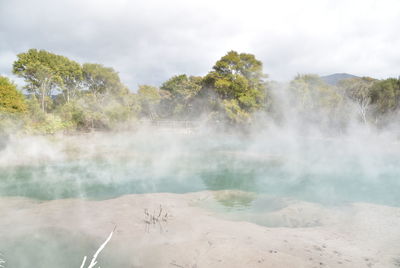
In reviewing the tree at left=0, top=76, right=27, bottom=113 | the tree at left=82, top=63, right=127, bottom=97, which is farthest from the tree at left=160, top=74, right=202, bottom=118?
the tree at left=0, top=76, right=27, bottom=113

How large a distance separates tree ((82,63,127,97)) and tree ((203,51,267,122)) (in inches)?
563

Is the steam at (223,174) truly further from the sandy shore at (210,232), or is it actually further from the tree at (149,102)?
the tree at (149,102)

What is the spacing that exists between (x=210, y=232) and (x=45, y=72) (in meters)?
31.0

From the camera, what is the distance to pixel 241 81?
29.2 metres

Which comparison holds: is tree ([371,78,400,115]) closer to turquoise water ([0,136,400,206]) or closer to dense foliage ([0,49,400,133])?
dense foliage ([0,49,400,133])

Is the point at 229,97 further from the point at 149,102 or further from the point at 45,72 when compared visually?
the point at 45,72

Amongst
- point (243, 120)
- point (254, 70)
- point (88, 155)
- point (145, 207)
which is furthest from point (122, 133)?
point (145, 207)

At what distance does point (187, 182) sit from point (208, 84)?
23365 millimetres

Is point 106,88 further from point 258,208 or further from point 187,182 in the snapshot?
point 258,208

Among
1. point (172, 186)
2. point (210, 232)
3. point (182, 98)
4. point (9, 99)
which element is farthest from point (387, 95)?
point (9, 99)

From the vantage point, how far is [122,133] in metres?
27.4

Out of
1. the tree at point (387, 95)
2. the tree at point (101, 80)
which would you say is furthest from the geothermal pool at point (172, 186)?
the tree at point (101, 80)

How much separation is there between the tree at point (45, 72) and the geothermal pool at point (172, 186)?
41.5 feet

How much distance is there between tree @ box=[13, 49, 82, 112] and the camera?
28.6 metres
